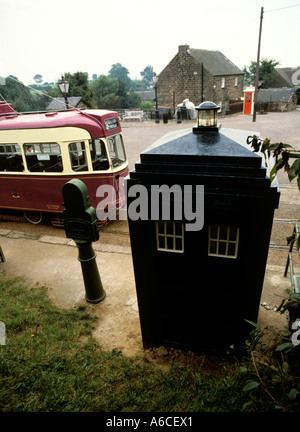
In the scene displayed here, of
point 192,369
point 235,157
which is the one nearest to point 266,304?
point 192,369

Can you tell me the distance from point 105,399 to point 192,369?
1192mm

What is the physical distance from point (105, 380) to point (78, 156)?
237 inches

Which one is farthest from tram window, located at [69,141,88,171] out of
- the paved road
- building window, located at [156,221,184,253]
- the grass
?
building window, located at [156,221,184,253]

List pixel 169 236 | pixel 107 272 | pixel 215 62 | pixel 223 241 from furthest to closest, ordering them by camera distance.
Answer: pixel 215 62
pixel 107 272
pixel 169 236
pixel 223 241

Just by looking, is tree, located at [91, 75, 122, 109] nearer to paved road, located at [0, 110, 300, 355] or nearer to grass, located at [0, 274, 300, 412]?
paved road, located at [0, 110, 300, 355]

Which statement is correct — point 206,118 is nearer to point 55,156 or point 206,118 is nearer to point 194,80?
point 55,156

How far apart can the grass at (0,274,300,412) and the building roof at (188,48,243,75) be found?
1328 inches

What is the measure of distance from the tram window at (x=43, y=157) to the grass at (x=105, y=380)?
4.70 metres

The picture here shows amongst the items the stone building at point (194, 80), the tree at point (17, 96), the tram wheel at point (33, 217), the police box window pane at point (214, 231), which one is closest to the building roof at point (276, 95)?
the stone building at point (194, 80)

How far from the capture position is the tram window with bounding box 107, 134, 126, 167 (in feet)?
27.5

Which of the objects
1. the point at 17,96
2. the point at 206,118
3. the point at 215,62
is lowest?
the point at 206,118

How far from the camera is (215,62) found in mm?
35188

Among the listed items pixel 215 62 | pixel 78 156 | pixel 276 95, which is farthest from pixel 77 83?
pixel 78 156

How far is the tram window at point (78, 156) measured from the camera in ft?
26.3
